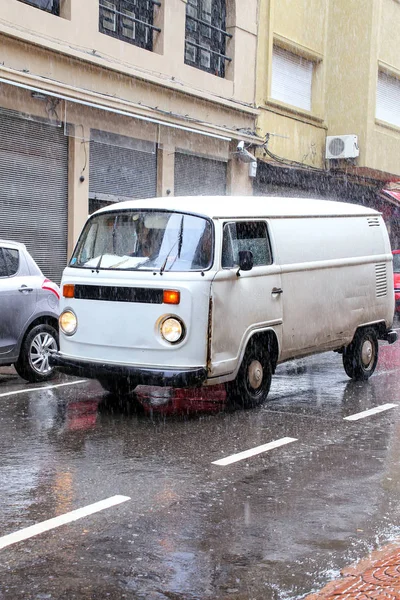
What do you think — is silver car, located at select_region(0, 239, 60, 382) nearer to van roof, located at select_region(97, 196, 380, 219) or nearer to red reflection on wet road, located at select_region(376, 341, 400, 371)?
van roof, located at select_region(97, 196, 380, 219)

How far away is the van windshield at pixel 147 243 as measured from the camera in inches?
340

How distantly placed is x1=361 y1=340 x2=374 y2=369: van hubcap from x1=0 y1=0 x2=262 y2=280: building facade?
6.87m

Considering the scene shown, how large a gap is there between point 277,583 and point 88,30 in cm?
1380

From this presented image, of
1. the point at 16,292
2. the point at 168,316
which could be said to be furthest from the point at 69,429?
the point at 16,292

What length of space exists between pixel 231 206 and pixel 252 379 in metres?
1.81

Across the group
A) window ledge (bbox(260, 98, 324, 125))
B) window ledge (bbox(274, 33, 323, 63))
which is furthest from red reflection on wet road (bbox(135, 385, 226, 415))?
window ledge (bbox(274, 33, 323, 63))

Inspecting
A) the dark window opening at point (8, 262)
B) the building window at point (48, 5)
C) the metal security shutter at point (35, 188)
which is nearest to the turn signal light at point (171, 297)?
the dark window opening at point (8, 262)

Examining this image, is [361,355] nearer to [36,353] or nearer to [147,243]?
[147,243]

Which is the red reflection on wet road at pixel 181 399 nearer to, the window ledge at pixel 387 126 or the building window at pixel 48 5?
the building window at pixel 48 5

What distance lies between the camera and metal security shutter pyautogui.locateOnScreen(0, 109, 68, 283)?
50.0 feet

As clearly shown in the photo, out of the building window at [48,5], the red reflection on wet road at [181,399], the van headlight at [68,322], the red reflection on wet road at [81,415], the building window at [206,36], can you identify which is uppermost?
the building window at [206,36]

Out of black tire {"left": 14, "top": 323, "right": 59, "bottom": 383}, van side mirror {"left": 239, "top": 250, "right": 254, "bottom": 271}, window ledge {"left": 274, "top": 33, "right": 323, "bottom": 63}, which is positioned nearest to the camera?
van side mirror {"left": 239, "top": 250, "right": 254, "bottom": 271}

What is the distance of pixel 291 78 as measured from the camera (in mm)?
23062

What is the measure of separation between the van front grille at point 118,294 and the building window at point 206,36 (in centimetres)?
1185
